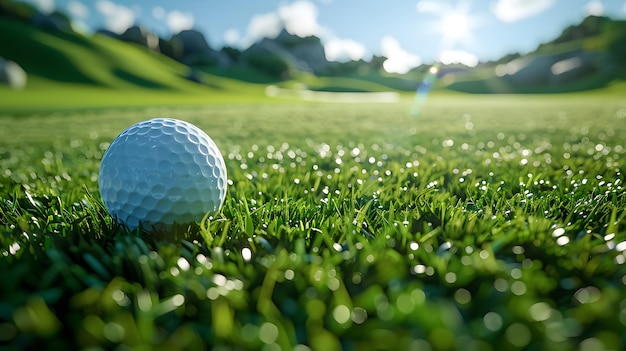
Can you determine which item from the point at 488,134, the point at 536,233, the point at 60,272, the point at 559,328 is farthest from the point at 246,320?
the point at 488,134

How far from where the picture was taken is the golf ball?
2283mm

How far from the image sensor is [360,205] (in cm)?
270

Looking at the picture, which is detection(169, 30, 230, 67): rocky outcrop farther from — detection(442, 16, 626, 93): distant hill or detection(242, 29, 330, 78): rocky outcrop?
detection(442, 16, 626, 93): distant hill

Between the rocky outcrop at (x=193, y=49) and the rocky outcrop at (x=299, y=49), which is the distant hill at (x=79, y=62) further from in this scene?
the rocky outcrop at (x=299, y=49)

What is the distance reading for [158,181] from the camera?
2.29 metres

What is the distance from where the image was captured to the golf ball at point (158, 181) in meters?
2.28

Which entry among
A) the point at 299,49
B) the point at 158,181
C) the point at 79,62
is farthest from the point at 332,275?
the point at 299,49

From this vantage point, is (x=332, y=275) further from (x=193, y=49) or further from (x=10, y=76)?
(x=193, y=49)

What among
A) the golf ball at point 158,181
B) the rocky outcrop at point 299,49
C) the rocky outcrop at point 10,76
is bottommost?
the rocky outcrop at point 10,76

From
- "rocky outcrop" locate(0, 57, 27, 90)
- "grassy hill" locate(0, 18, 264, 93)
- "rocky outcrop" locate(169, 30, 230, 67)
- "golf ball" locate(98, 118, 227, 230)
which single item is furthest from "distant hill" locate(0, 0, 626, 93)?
"golf ball" locate(98, 118, 227, 230)

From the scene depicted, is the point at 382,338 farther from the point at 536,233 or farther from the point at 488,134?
the point at 488,134

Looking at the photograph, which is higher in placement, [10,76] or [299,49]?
[299,49]

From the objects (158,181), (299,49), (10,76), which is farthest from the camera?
(299,49)

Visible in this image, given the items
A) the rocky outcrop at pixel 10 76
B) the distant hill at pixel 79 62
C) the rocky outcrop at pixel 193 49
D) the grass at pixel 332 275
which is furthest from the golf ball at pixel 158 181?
the rocky outcrop at pixel 193 49
